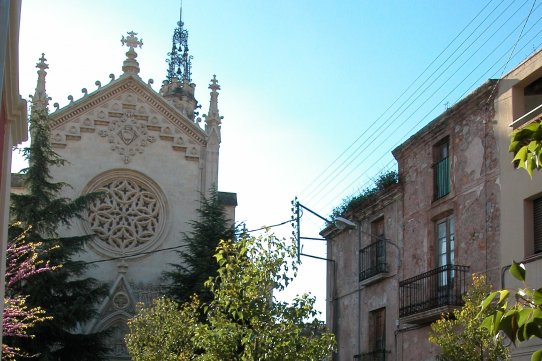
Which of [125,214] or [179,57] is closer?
[125,214]

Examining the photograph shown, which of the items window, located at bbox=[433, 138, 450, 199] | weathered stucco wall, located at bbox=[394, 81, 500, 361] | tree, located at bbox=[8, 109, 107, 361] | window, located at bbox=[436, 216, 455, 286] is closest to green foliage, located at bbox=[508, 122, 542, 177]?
weathered stucco wall, located at bbox=[394, 81, 500, 361]

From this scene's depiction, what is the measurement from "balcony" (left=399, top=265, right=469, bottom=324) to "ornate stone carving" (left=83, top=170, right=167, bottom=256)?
59.2 ft

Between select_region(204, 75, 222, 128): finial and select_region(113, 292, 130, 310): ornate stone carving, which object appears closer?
select_region(113, 292, 130, 310): ornate stone carving

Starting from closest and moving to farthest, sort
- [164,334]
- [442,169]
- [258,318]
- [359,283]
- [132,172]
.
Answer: [258,318]
[442,169]
[164,334]
[359,283]
[132,172]

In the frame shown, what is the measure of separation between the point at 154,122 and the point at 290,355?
2578 cm

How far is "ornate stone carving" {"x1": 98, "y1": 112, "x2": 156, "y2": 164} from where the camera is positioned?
3878 centimetres

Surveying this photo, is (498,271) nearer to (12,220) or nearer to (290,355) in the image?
(290,355)

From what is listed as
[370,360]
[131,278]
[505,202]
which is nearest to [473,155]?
[505,202]

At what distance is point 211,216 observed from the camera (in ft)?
113

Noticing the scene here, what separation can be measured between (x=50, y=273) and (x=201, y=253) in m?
6.09

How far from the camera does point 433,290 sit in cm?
2008

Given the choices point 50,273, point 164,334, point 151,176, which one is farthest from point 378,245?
point 151,176

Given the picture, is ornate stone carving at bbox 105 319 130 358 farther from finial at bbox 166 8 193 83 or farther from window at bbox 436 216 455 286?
finial at bbox 166 8 193 83

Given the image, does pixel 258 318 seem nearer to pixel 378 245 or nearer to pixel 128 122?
pixel 378 245
